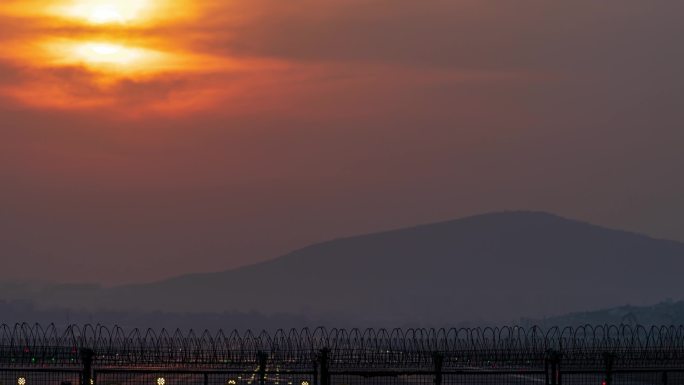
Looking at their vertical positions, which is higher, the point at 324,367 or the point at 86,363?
the point at 86,363

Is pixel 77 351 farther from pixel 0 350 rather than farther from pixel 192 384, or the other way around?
pixel 192 384

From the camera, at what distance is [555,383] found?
44469mm

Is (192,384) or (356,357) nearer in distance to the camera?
(356,357)

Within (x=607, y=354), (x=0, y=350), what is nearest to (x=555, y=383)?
(x=607, y=354)

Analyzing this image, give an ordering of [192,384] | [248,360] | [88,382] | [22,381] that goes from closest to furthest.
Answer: [88,382], [22,381], [248,360], [192,384]

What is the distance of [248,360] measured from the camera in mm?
49938

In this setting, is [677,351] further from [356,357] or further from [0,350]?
[0,350]

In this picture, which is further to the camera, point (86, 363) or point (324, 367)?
point (86, 363)

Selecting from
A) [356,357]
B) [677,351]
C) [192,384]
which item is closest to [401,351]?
[356,357]

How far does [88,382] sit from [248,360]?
296 inches

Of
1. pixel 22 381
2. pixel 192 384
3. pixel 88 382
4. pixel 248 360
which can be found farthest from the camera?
pixel 192 384

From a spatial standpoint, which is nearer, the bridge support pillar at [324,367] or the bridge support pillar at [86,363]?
the bridge support pillar at [324,367]

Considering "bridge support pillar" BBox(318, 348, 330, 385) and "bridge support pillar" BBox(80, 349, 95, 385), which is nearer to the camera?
"bridge support pillar" BBox(318, 348, 330, 385)

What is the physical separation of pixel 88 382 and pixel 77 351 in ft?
11.6
